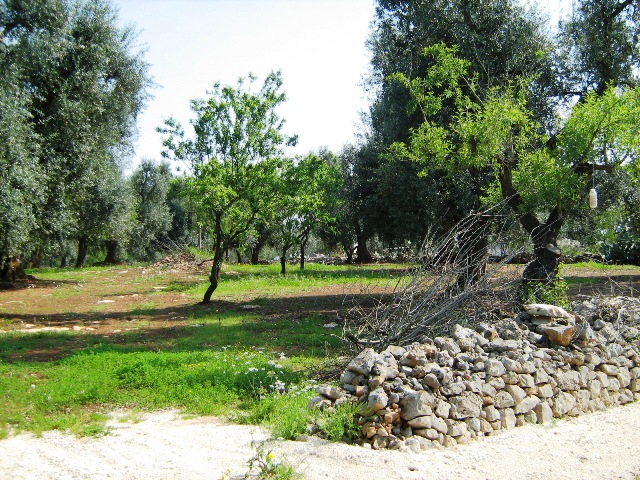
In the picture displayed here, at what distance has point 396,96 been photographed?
17.8m

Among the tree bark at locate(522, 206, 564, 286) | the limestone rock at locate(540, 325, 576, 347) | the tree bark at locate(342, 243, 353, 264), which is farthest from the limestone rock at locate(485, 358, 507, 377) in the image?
the tree bark at locate(342, 243, 353, 264)

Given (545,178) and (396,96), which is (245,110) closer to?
(396,96)

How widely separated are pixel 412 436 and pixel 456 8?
45.6ft

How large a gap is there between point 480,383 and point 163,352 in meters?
5.59

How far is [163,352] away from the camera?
31.3ft

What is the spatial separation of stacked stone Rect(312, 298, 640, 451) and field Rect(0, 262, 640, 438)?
0.60 meters

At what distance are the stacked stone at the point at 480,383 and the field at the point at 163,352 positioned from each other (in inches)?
23.8

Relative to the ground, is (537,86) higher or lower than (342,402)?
higher

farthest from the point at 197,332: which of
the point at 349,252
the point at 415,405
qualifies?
the point at 349,252

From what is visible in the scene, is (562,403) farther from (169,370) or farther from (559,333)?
(169,370)

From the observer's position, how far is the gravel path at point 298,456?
4988 millimetres

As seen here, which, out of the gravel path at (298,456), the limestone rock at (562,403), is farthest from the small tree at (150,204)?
the limestone rock at (562,403)

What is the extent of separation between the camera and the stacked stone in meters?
5.80

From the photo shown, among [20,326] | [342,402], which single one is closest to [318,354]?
[342,402]
